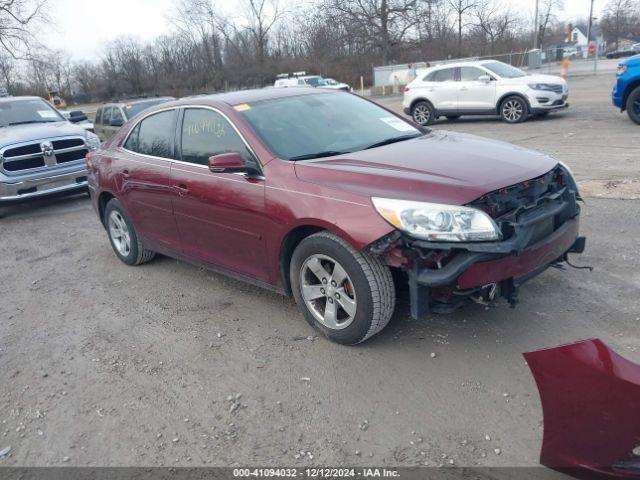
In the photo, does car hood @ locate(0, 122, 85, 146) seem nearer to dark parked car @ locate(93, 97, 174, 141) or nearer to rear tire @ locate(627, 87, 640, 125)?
dark parked car @ locate(93, 97, 174, 141)

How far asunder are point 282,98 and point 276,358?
2.20m

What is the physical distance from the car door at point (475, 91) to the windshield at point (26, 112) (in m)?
9.83

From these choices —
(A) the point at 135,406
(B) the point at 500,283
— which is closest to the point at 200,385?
(A) the point at 135,406

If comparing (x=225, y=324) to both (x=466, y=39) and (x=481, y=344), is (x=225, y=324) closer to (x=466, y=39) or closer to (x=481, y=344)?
(x=481, y=344)

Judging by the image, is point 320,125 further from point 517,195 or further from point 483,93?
point 483,93

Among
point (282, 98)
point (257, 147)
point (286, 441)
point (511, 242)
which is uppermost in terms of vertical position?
point (282, 98)

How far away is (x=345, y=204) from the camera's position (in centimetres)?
344

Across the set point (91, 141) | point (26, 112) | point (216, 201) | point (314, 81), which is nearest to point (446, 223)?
point (216, 201)

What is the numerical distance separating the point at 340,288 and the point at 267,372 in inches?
28.8

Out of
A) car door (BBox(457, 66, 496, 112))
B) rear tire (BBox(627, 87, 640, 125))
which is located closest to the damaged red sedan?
rear tire (BBox(627, 87, 640, 125))

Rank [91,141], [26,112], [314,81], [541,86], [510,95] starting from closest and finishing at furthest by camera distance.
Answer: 1. [91,141]
2. [26,112]
3. [541,86]
4. [510,95]
5. [314,81]

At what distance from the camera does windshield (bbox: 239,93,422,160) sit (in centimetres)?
414

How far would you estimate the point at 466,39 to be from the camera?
6012 centimetres

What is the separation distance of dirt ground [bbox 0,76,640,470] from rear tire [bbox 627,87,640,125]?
6865mm
